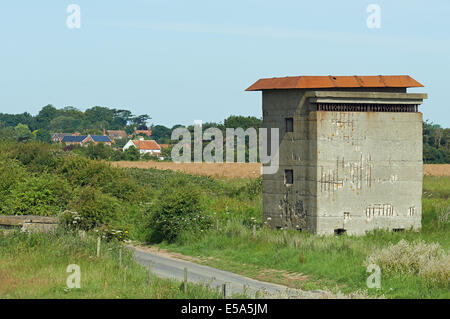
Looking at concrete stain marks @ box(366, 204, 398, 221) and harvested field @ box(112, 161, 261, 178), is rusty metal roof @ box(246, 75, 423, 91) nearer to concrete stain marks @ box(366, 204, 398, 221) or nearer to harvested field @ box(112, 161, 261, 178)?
concrete stain marks @ box(366, 204, 398, 221)

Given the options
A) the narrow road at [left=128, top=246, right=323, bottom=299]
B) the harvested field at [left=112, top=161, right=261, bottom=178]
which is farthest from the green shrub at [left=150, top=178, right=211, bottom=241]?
the harvested field at [left=112, top=161, right=261, bottom=178]

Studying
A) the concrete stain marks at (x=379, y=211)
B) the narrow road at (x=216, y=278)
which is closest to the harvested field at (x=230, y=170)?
the concrete stain marks at (x=379, y=211)

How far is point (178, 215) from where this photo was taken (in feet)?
114

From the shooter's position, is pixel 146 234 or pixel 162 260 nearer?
pixel 162 260

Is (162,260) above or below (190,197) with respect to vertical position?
below

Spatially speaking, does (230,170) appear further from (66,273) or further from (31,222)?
(66,273)

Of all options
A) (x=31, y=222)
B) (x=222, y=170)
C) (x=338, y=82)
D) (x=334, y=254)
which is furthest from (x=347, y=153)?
(x=222, y=170)

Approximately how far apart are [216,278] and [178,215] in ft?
32.1

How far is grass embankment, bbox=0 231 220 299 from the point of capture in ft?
65.6

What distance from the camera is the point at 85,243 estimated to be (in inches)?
1057
